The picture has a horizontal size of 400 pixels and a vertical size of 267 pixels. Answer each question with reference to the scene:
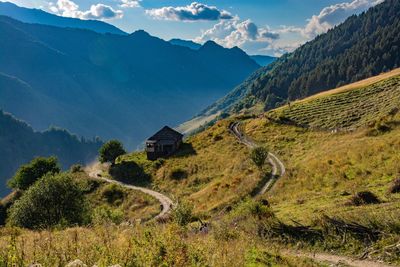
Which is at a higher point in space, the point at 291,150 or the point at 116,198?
the point at 291,150

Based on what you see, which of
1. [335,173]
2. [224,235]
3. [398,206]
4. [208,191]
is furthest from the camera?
[208,191]

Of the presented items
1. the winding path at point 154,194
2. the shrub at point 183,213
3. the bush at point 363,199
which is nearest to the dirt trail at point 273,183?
the bush at point 363,199

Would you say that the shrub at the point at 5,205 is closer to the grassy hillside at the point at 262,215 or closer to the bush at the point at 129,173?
the bush at the point at 129,173

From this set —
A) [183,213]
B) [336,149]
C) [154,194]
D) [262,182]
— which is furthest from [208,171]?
[183,213]

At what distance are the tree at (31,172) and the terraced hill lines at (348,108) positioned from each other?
5797 centimetres

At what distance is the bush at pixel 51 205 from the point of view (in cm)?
4269

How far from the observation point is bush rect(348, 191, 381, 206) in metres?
21.5

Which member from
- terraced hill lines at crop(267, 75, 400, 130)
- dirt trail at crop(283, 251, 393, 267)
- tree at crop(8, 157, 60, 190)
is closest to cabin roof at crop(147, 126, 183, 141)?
tree at crop(8, 157, 60, 190)

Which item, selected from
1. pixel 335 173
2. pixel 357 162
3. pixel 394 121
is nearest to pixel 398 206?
pixel 335 173

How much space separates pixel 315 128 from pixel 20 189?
68343 millimetres

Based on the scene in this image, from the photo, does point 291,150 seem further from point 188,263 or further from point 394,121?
point 188,263

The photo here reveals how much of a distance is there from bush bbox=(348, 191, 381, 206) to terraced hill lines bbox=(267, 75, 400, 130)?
52.3m

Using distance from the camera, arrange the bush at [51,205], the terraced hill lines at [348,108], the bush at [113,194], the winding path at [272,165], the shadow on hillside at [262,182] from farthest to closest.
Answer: the terraced hill lines at [348,108]
the bush at [113,194]
the winding path at [272,165]
the shadow on hillside at [262,182]
the bush at [51,205]

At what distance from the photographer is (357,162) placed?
129 feet
